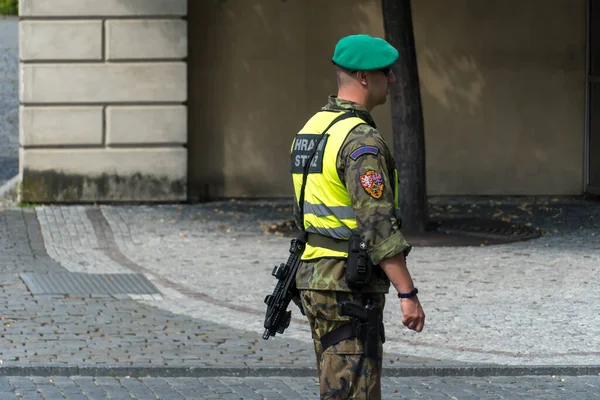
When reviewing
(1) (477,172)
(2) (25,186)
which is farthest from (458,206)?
(2) (25,186)

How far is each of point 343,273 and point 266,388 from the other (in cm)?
269

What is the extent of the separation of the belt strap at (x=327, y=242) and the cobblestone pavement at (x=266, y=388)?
94.0 inches

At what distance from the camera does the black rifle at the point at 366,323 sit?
461 centimetres

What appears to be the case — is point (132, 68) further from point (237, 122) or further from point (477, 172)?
point (477, 172)

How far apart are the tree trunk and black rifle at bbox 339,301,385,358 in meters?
8.20

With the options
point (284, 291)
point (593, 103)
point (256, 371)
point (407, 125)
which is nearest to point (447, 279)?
point (407, 125)

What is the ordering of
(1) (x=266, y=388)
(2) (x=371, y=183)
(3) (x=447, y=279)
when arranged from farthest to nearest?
1. (3) (x=447, y=279)
2. (1) (x=266, y=388)
3. (2) (x=371, y=183)

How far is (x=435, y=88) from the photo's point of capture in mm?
16125

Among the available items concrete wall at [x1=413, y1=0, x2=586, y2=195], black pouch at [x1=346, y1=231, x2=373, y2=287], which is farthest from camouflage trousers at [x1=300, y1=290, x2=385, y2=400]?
concrete wall at [x1=413, y1=0, x2=586, y2=195]

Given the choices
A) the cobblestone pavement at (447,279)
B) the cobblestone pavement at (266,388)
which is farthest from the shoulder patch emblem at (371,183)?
the cobblestone pavement at (447,279)

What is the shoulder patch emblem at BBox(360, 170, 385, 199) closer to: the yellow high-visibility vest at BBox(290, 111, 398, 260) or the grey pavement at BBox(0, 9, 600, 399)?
the yellow high-visibility vest at BBox(290, 111, 398, 260)

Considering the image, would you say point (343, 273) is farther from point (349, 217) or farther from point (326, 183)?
point (326, 183)

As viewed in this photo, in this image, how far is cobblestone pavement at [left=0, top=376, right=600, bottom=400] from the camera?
698 centimetres

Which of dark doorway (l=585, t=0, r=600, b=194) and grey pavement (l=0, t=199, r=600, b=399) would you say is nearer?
grey pavement (l=0, t=199, r=600, b=399)
